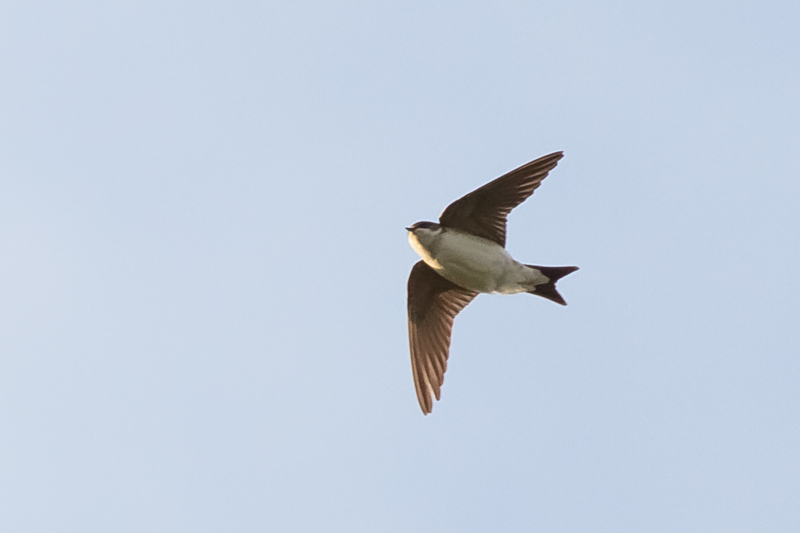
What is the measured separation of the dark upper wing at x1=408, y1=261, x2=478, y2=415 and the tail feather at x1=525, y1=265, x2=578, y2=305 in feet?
2.78

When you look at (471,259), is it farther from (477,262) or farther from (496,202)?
(496,202)

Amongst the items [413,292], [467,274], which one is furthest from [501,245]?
[413,292]

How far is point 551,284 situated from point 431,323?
125 cm

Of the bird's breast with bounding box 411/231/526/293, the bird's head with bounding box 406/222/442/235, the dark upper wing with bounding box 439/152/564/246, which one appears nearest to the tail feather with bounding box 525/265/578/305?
the bird's breast with bounding box 411/231/526/293

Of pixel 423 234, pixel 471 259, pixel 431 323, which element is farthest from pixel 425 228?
pixel 431 323

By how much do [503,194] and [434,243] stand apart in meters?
0.68

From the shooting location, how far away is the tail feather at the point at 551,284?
879cm

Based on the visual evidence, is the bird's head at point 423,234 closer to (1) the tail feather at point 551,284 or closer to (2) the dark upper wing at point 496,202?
(2) the dark upper wing at point 496,202

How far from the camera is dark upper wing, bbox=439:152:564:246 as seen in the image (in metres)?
8.66

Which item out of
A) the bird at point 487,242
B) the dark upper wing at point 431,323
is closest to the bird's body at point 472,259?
the bird at point 487,242

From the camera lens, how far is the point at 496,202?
8781mm

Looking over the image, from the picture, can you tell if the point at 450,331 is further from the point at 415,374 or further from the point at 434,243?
the point at 434,243

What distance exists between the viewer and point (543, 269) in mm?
8797

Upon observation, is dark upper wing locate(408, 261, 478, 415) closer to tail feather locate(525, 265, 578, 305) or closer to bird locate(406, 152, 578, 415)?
bird locate(406, 152, 578, 415)
